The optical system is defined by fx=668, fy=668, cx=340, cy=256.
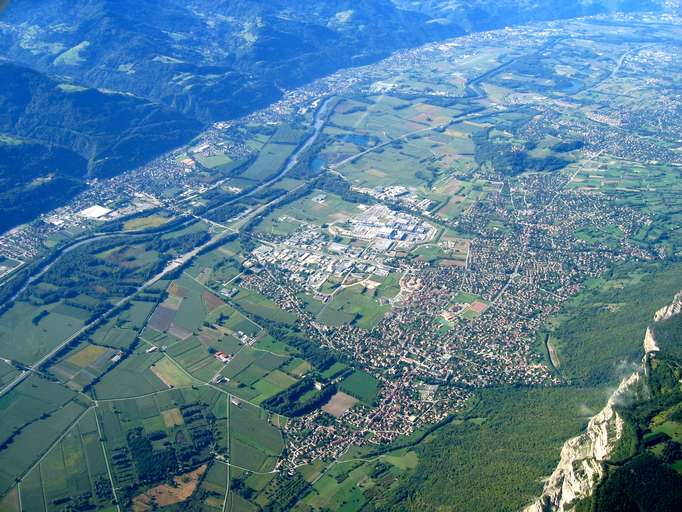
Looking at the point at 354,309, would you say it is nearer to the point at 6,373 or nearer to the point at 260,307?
the point at 260,307

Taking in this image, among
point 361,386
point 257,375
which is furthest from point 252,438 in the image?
point 361,386

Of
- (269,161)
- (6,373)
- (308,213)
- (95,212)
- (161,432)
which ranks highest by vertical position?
(95,212)

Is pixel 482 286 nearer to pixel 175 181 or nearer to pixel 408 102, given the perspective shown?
pixel 175 181

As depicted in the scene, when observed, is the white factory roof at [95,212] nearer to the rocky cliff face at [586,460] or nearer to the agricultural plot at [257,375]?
the agricultural plot at [257,375]

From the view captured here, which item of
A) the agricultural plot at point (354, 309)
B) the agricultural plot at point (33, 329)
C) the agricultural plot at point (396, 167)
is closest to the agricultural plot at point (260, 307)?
the agricultural plot at point (354, 309)

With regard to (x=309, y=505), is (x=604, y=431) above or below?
above

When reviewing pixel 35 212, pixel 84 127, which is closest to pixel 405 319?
pixel 35 212
